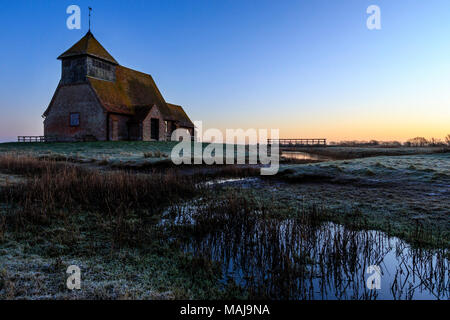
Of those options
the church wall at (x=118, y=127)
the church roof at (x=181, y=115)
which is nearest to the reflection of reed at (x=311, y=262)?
the church wall at (x=118, y=127)

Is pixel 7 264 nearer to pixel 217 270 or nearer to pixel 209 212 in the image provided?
pixel 217 270

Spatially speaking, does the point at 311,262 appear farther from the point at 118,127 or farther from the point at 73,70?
the point at 73,70

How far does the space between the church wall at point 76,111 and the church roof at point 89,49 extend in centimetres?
351

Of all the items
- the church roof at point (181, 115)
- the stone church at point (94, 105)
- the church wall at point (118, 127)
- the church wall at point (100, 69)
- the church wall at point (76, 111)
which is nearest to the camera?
the church wall at point (76, 111)

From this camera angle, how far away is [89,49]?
28.7 meters

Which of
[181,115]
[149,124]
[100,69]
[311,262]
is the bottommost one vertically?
[311,262]

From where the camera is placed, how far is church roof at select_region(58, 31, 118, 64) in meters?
28.6

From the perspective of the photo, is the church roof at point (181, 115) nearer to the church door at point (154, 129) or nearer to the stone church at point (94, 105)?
the church door at point (154, 129)

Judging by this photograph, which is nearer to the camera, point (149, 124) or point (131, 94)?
point (149, 124)

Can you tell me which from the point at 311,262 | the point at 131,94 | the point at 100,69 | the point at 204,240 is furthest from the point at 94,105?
the point at 311,262

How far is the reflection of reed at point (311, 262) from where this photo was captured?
3.55 metres

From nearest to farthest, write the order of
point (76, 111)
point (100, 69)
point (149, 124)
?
point (76, 111) → point (100, 69) → point (149, 124)

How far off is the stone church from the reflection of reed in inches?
1037

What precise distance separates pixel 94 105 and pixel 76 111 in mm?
2811
